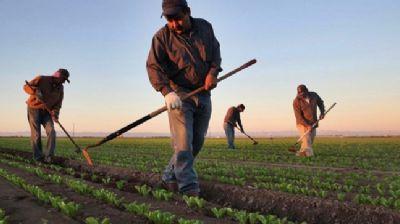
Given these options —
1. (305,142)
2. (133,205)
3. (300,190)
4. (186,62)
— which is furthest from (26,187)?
(305,142)

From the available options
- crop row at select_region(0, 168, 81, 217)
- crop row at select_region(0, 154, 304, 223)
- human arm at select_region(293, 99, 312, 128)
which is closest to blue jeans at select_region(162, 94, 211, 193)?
crop row at select_region(0, 154, 304, 223)

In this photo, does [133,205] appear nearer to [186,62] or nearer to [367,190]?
[186,62]

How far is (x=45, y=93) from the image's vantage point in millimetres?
11930

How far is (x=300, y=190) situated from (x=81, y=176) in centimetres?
401

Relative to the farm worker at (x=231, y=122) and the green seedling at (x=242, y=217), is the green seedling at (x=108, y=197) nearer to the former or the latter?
the green seedling at (x=242, y=217)

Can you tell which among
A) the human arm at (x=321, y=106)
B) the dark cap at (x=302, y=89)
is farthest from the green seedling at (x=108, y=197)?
the human arm at (x=321, y=106)

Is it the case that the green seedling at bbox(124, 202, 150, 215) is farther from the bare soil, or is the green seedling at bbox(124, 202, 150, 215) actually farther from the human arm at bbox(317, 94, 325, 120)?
the human arm at bbox(317, 94, 325, 120)

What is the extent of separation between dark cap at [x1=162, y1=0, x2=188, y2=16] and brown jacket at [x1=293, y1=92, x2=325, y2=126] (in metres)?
9.81

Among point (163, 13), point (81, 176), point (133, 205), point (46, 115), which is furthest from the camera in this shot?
point (46, 115)

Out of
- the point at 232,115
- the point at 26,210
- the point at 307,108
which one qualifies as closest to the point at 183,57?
the point at 26,210

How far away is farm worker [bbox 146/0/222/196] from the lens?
5922 mm

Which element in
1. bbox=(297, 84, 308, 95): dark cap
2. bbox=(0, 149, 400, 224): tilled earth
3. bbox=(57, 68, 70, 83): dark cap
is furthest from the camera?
bbox=(297, 84, 308, 95): dark cap

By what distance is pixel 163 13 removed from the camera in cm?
566

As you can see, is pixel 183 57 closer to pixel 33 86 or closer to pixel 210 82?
pixel 210 82
